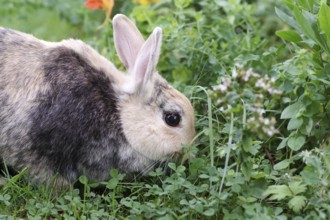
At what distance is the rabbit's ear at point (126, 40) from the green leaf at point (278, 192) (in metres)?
1.50


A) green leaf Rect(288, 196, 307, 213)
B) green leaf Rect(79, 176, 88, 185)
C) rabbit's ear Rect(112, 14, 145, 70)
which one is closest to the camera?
green leaf Rect(288, 196, 307, 213)

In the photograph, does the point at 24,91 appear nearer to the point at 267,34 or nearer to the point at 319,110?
the point at 319,110

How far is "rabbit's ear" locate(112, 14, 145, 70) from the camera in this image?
197 inches

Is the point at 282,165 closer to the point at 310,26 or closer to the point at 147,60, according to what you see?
the point at 310,26

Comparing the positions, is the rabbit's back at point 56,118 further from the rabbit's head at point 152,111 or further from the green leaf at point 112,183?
the green leaf at point 112,183

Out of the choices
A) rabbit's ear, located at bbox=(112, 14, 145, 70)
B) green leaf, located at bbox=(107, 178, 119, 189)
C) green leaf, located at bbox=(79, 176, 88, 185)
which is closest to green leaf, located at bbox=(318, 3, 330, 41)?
rabbit's ear, located at bbox=(112, 14, 145, 70)

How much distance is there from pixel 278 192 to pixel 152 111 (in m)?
1.19

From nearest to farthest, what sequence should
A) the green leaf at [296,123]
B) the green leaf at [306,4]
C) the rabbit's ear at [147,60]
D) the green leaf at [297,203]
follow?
the green leaf at [297,203] < the green leaf at [296,123] < the green leaf at [306,4] < the rabbit's ear at [147,60]

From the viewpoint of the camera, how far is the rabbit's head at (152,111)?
15.5ft

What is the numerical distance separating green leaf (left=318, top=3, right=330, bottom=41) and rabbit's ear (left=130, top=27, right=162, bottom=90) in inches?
41.6

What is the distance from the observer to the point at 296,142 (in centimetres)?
440

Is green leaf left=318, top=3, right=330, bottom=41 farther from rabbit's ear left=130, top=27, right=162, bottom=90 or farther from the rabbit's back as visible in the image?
the rabbit's back

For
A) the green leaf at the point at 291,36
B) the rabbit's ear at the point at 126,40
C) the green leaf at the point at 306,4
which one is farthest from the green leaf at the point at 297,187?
the rabbit's ear at the point at 126,40

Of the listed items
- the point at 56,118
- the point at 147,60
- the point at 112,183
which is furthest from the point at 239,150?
the point at 56,118
